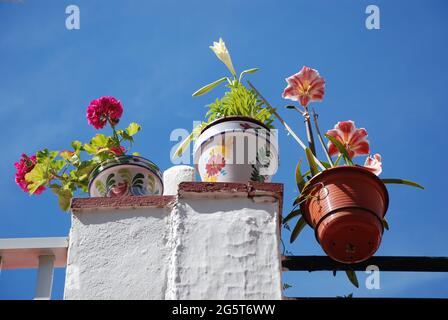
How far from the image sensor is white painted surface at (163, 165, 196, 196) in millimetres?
2664

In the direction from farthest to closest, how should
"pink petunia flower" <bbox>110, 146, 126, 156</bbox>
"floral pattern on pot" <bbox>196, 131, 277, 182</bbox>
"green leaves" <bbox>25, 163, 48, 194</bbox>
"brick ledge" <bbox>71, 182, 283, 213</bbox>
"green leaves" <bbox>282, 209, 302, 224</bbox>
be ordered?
"green leaves" <bbox>25, 163, 48, 194</bbox>, "pink petunia flower" <bbox>110, 146, 126, 156</bbox>, "green leaves" <bbox>282, 209, 302, 224</bbox>, "floral pattern on pot" <bbox>196, 131, 277, 182</bbox>, "brick ledge" <bbox>71, 182, 283, 213</bbox>

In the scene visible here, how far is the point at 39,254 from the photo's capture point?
8.23ft

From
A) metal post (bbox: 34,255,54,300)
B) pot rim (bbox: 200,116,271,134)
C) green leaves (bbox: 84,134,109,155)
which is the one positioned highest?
green leaves (bbox: 84,134,109,155)

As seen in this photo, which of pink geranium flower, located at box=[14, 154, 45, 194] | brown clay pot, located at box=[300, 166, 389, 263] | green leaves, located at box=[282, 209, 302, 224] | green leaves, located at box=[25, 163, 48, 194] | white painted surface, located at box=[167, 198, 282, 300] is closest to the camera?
white painted surface, located at box=[167, 198, 282, 300]

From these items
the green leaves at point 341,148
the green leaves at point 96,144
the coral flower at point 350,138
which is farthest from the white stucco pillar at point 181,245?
the green leaves at point 96,144

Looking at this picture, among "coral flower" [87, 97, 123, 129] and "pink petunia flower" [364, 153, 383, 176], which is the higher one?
"coral flower" [87, 97, 123, 129]

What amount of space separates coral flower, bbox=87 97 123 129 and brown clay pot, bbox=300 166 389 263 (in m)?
1.09

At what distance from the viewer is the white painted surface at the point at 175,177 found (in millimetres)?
2664

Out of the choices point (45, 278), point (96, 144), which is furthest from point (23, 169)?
point (45, 278)

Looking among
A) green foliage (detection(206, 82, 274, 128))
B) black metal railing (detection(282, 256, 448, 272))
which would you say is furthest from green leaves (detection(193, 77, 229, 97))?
black metal railing (detection(282, 256, 448, 272))

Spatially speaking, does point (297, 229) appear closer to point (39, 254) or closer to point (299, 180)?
point (299, 180)

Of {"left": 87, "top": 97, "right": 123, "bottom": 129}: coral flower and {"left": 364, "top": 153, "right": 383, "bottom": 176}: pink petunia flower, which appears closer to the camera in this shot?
{"left": 364, "top": 153, "right": 383, "bottom": 176}: pink petunia flower

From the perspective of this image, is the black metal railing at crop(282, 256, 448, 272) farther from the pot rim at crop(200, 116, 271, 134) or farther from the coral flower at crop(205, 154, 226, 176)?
the pot rim at crop(200, 116, 271, 134)

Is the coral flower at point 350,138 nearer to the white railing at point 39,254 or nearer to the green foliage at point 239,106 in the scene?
the green foliage at point 239,106
